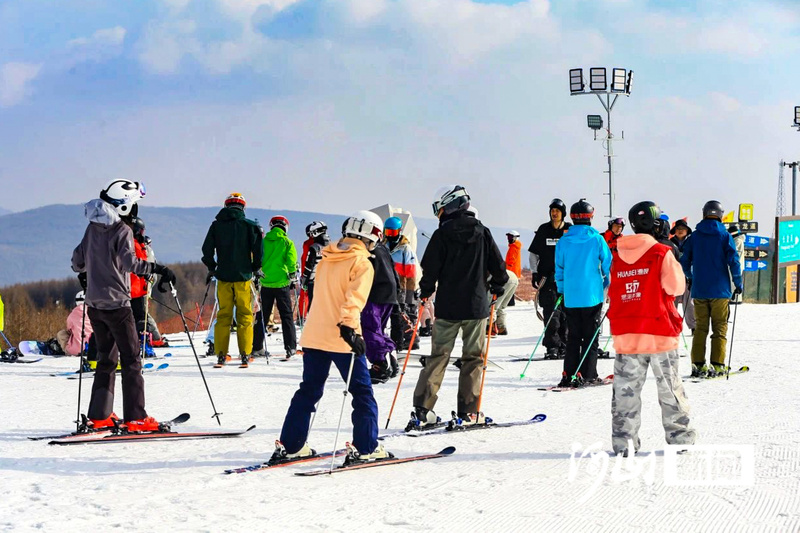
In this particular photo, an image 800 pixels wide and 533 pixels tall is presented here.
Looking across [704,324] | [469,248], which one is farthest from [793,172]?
[469,248]

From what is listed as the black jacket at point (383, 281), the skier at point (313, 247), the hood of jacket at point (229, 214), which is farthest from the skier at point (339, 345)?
the skier at point (313, 247)

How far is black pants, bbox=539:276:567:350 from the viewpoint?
12.2 m

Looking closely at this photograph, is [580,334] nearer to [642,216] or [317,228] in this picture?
[642,216]

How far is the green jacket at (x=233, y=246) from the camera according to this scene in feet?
37.7

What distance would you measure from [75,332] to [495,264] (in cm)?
839

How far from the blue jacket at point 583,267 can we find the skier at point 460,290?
2505 millimetres

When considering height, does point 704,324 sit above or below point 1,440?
above

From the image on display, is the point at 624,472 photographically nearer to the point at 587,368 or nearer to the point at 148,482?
the point at 148,482

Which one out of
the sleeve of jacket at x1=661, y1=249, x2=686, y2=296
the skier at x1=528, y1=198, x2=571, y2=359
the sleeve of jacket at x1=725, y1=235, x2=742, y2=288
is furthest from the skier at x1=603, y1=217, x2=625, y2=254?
the sleeve of jacket at x1=661, y1=249, x2=686, y2=296

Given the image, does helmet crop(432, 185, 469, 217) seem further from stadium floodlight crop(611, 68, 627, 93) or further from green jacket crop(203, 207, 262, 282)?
stadium floodlight crop(611, 68, 627, 93)

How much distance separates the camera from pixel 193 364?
12438 millimetres

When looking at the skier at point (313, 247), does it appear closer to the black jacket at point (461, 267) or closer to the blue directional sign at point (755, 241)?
the black jacket at point (461, 267)

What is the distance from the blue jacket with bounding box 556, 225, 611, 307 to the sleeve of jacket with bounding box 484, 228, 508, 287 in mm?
2496

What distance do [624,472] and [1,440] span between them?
4943 mm
